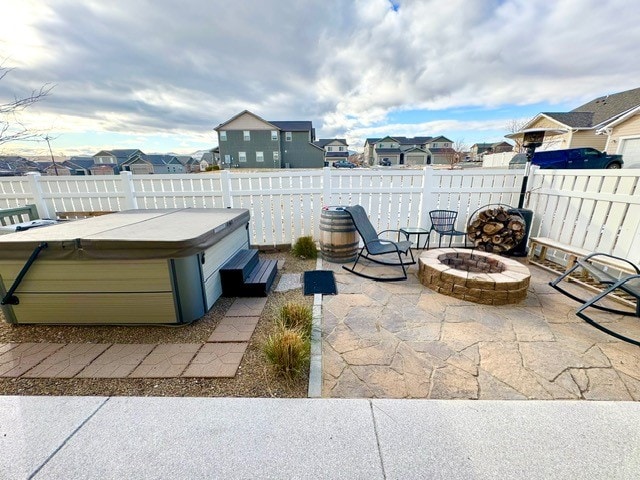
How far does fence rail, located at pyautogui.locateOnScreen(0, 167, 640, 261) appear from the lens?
4.42m

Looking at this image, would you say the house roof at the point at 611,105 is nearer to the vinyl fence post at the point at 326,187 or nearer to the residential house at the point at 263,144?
the vinyl fence post at the point at 326,187

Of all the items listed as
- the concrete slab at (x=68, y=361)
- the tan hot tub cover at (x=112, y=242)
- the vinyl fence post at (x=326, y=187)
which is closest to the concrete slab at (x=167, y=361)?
the concrete slab at (x=68, y=361)

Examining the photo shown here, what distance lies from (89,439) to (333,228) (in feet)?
10.4

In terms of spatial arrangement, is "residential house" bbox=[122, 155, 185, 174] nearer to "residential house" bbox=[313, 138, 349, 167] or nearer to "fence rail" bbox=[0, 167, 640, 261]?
"residential house" bbox=[313, 138, 349, 167]

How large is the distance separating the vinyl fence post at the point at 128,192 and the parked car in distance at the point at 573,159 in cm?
919

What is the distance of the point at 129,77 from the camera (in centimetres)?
613

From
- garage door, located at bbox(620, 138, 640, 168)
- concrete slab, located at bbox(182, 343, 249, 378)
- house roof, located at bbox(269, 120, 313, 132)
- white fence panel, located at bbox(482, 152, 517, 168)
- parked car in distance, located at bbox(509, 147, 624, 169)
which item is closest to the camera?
concrete slab, located at bbox(182, 343, 249, 378)

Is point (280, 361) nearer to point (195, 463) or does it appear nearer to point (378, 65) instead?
point (195, 463)

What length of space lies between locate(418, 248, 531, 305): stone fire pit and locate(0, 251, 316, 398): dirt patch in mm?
1946

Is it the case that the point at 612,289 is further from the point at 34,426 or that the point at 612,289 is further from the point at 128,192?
the point at 128,192

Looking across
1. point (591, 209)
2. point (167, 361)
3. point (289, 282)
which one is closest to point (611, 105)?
point (591, 209)

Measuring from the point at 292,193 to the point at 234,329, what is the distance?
8.85ft

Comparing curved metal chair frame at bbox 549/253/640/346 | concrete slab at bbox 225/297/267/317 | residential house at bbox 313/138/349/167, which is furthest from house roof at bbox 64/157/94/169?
curved metal chair frame at bbox 549/253/640/346

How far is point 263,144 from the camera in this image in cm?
3269
